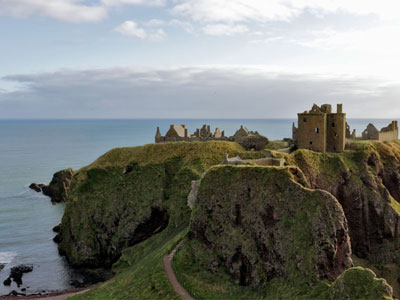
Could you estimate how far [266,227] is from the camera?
1815 inches

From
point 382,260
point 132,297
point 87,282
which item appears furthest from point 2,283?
point 382,260

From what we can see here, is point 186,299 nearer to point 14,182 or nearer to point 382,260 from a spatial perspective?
point 382,260

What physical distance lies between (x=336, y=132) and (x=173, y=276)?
44232mm

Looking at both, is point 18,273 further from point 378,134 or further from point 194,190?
point 378,134

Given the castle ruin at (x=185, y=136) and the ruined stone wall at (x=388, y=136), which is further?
the castle ruin at (x=185, y=136)

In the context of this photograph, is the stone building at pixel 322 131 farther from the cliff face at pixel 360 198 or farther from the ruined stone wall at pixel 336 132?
the cliff face at pixel 360 198

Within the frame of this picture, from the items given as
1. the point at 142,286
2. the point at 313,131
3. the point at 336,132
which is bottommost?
the point at 142,286

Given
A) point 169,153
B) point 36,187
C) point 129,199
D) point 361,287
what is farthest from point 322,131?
point 36,187

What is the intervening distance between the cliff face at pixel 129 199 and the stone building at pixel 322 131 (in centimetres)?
1418

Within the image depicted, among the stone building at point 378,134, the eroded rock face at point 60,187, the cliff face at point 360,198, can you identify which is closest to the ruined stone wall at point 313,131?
the cliff face at point 360,198

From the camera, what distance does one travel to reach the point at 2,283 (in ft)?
219

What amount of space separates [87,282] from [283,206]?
40116 millimetres

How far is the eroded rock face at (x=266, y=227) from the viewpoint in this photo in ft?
134

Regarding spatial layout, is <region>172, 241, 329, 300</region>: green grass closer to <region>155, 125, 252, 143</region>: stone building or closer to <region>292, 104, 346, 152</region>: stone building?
<region>292, 104, 346, 152</region>: stone building
